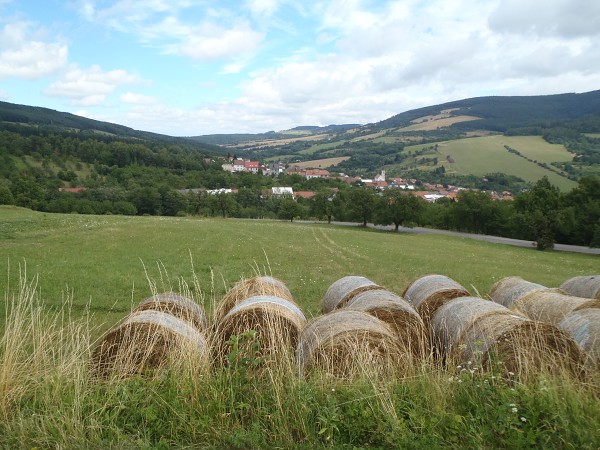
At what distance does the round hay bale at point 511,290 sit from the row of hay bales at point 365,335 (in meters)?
0.86

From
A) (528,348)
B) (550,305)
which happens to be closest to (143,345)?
(528,348)

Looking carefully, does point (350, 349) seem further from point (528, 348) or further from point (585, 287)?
point (585, 287)

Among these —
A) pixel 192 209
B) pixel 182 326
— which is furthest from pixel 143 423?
pixel 192 209

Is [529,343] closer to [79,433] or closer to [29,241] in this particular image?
[79,433]

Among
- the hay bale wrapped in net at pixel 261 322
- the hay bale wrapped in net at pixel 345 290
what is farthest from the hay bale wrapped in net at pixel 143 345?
the hay bale wrapped in net at pixel 345 290

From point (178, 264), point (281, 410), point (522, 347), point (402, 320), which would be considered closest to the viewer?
point (281, 410)

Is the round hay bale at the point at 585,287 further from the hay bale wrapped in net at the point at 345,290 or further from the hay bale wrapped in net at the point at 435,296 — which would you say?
the hay bale wrapped in net at the point at 345,290

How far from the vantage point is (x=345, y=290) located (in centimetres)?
973

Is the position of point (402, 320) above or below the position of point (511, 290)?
above

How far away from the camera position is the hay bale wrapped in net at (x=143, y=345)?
5.96 meters

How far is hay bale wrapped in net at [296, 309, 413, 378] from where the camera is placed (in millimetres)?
5789

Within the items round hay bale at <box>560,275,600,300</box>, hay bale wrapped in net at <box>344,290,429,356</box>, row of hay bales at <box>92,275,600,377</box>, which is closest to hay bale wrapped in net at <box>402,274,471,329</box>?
row of hay bales at <box>92,275,600,377</box>

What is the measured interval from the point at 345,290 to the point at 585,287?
6.86 m

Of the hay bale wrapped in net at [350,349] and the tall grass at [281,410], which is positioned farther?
the hay bale wrapped in net at [350,349]
